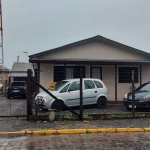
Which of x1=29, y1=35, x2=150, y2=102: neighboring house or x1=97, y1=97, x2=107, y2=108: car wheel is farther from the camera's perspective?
x1=29, y1=35, x2=150, y2=102: neighboring house

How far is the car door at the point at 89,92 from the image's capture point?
15.7 m

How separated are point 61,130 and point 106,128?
162cm

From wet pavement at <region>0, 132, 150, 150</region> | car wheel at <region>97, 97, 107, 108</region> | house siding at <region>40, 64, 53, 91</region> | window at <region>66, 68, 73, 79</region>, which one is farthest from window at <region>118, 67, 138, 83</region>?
wet pavement at <region>0, 132, 150, 150</region>

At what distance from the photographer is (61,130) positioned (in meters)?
9.86

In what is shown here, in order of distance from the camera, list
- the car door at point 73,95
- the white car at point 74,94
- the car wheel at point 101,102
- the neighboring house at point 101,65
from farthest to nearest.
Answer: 1. the neighboring house at point 101,65
2. the car wheel at point 101,102
3. the car door at point 73,95
4. the white car at point 74,94

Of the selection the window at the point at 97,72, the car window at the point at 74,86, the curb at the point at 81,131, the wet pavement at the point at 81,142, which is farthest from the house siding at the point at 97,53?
the wet pavement at the point at 81,142

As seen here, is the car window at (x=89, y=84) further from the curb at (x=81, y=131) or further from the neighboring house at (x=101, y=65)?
the curb at (x=81, y=131)

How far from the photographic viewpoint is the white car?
46.4 ft

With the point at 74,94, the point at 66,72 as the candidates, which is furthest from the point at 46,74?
the point at 74,94

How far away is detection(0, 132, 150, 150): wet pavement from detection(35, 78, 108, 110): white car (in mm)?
4703

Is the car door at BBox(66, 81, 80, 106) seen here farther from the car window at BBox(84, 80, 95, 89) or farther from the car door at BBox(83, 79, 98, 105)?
the car window at BBox(84, 80, 95, 89)

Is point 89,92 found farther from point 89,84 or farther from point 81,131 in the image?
point 81,131

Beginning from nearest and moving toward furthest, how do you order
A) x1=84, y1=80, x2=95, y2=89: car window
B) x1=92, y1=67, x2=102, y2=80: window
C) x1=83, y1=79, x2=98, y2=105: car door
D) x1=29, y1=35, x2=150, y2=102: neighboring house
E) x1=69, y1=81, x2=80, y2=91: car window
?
x1=69, y1=81, x2=80, y2=91: car window → x1=83, y1=79, x2=98, y2=105: car door → x1=84, y1=80, x2=95, y2=89: car window → x1=29, y1=35, x2=150, y2=102: neighboring house → x1=92, y1=67, x2=102, y2=80: window

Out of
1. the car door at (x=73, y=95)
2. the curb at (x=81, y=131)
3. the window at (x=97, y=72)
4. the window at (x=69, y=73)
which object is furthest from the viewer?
the window at (x=97, y=72)
